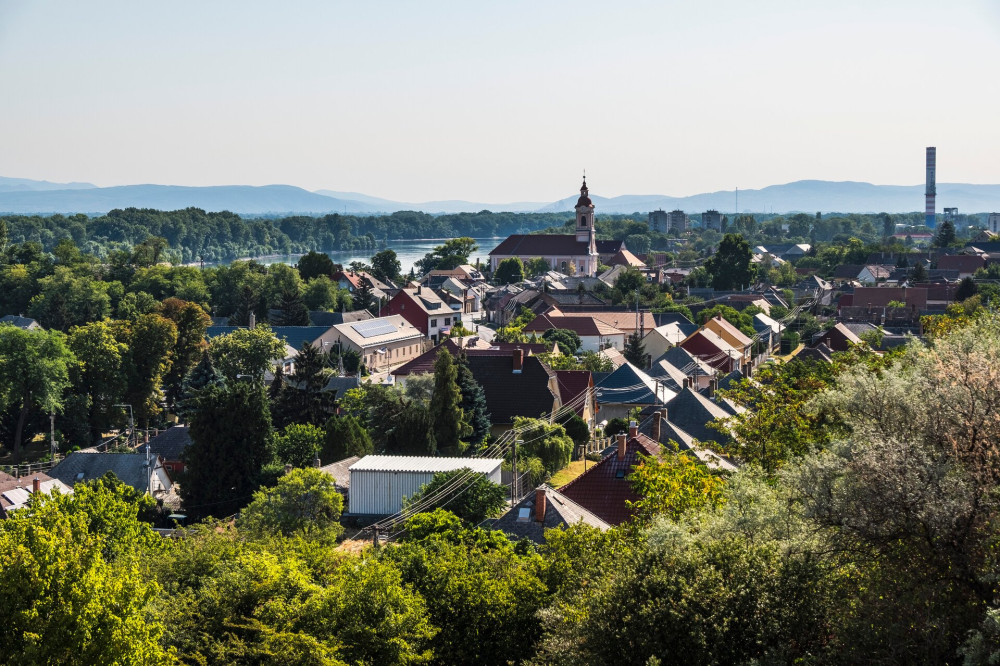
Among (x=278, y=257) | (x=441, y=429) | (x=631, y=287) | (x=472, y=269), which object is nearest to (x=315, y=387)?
(x=441, y=429)

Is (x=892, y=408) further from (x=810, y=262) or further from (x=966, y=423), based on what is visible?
(x=810, y=262)

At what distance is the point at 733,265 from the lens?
89.5m

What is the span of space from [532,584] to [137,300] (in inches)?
2158

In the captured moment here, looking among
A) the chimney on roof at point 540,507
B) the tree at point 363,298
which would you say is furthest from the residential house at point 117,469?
the tree at point 363,298

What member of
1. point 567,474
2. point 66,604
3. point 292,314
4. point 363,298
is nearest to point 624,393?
point 567,474

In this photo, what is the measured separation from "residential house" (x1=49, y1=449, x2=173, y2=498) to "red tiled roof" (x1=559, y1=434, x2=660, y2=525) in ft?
45.3

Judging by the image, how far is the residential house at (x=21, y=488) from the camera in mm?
27781

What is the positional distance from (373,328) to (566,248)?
5925cm

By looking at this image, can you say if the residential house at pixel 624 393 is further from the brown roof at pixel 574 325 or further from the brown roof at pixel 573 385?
the brown roof at pixel 574 325

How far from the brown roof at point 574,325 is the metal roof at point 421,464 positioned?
3252 centimetres

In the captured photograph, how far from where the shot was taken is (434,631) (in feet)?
49.7

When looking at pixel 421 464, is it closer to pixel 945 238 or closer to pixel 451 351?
pixel 451 351

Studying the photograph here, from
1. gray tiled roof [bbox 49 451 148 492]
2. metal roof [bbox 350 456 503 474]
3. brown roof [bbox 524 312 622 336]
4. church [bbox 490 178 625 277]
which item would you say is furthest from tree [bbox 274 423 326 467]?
church [bbox 490 178 625 277]

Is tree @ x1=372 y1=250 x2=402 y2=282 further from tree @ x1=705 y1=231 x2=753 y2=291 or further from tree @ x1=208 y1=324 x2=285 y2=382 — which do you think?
tree @ x1=208 y1=324 x2=285 y2=382
